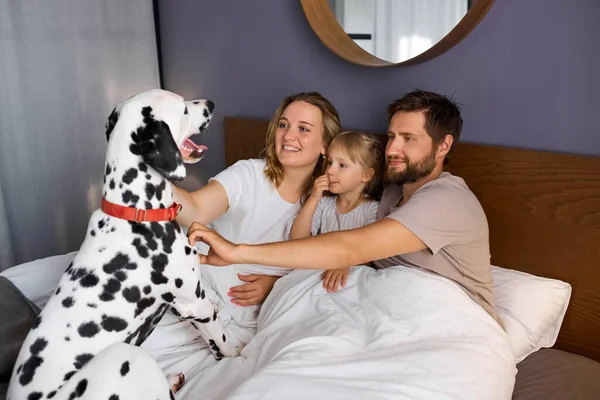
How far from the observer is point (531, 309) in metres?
1.72

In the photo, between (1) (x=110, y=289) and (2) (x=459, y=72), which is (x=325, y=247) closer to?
(1) (x=110, y=289)

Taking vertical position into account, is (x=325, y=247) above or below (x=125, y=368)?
above

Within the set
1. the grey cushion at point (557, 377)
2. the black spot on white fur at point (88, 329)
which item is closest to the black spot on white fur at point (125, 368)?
the black spot on white fur at point (88, 329)

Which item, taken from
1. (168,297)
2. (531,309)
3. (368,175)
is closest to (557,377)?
(531,309)

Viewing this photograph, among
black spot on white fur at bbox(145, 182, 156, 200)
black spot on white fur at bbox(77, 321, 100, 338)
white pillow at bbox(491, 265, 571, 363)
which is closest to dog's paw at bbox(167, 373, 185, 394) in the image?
black spot on white fur at bbox(77, 321, 100, 338)

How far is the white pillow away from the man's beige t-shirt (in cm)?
7

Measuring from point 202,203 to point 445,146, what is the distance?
94cm

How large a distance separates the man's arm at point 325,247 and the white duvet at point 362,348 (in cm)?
14

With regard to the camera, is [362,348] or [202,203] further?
[202,203]

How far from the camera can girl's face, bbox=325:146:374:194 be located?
6.70 feet

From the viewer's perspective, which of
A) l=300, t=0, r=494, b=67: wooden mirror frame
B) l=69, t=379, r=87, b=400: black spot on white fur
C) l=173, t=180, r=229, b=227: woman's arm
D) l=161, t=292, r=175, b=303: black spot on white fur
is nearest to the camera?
l=69, t=379, r=87, b=400: black spot on white fur

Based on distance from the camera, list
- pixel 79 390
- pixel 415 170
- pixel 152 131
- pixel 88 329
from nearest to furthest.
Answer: pixel 79 390, pixel 88 329, pixel 152 131, pixel 415 170

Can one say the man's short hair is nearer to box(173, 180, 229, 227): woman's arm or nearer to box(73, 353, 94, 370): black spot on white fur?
box(173, 180, 229, 227): woman's arm

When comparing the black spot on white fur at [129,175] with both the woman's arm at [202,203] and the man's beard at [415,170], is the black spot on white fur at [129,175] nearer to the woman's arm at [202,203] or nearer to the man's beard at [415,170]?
the woman's arm at [202,203]
